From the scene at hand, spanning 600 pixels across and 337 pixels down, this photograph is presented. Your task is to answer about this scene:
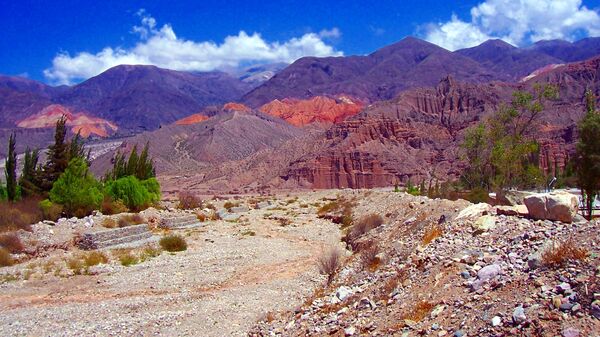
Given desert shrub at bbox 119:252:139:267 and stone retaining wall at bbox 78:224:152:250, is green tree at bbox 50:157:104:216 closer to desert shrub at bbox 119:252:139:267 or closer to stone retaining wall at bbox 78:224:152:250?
stone retaining wall at bbox 78:224:152:250

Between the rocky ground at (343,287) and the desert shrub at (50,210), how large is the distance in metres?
4.48

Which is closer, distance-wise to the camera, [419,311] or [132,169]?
[419,311]

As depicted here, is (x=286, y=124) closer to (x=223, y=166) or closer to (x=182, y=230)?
(x=223, y=166)

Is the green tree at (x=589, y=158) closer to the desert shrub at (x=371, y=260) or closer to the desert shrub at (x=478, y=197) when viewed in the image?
the desert shrub at (x=478, y=197)

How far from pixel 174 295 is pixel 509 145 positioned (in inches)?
991

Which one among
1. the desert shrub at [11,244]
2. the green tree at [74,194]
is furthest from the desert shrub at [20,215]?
the desert shrub at [11,244]

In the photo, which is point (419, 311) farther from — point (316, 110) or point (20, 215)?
point (316, 110)

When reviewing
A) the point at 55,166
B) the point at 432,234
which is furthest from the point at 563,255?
the point at 55,166

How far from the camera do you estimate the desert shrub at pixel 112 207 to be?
34906 millimetres

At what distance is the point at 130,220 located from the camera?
104 feet

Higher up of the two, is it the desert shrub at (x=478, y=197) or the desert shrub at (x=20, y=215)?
the desert shrub at (x=20, y=215)

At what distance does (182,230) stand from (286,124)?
125m

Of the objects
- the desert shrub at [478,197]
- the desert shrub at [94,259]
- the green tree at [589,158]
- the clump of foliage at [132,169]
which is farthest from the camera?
the clump of foliage at [132,169]

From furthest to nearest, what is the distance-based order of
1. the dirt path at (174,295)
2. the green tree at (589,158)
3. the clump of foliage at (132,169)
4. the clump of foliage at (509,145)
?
the clump of foliage at (132,169) → the clump of foliage at (509,145) → the green tree at (589,158) → the dirt path at (174,295)
